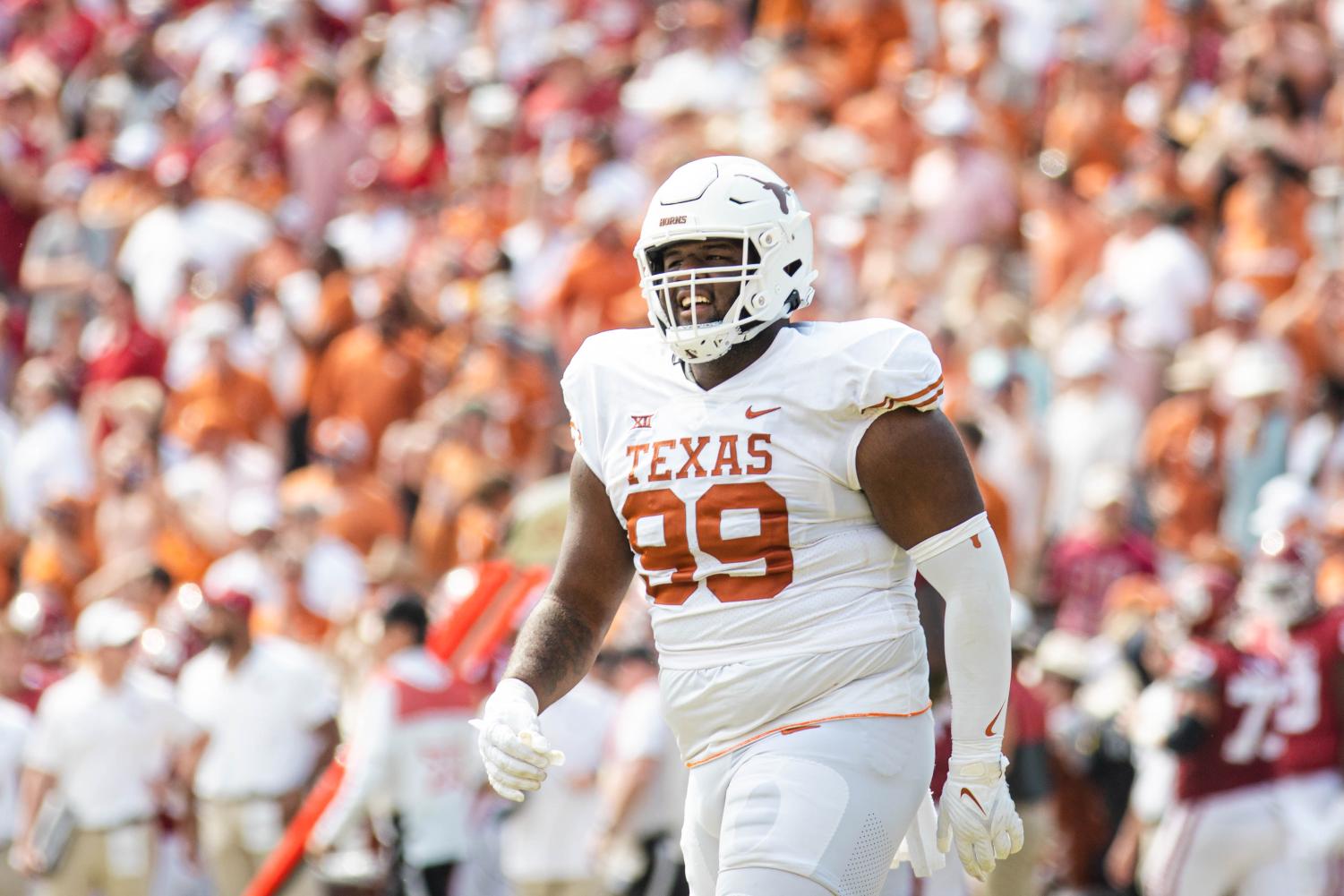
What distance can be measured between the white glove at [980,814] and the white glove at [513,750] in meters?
0.67

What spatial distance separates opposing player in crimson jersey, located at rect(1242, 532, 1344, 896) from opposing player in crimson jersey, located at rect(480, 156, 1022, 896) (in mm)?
4736

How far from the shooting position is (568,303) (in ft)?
40.5

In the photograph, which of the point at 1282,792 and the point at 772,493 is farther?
the point at 1282,792

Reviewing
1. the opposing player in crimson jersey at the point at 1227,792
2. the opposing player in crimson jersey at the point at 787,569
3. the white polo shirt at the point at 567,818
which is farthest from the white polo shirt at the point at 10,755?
the opposing player in crimson jersey at the point at 787,569

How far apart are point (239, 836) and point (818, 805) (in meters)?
→ 5.91

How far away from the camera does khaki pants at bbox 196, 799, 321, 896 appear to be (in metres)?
9.47

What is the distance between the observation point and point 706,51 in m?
14.6

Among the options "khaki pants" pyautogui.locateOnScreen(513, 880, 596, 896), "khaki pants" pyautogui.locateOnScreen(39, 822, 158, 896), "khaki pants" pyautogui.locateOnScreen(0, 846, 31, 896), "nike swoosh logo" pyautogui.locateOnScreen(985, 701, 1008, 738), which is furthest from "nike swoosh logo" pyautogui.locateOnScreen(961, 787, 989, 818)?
"khaki pants" pyautogui.locateOnScreen(0, 846, 31, 896)

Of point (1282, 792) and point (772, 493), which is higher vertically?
point (772, 493)

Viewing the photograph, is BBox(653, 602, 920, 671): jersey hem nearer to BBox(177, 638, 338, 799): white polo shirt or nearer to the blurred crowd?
the blurred crowd

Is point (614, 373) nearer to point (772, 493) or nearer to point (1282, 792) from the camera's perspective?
point (772, 493)

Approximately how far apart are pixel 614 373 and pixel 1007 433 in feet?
21.5

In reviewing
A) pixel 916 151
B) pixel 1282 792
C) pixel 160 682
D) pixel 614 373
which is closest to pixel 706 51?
pixel 916 151

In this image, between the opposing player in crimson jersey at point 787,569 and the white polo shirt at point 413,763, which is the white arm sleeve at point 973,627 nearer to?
the opposing player in crimson jersey at point 787,569
